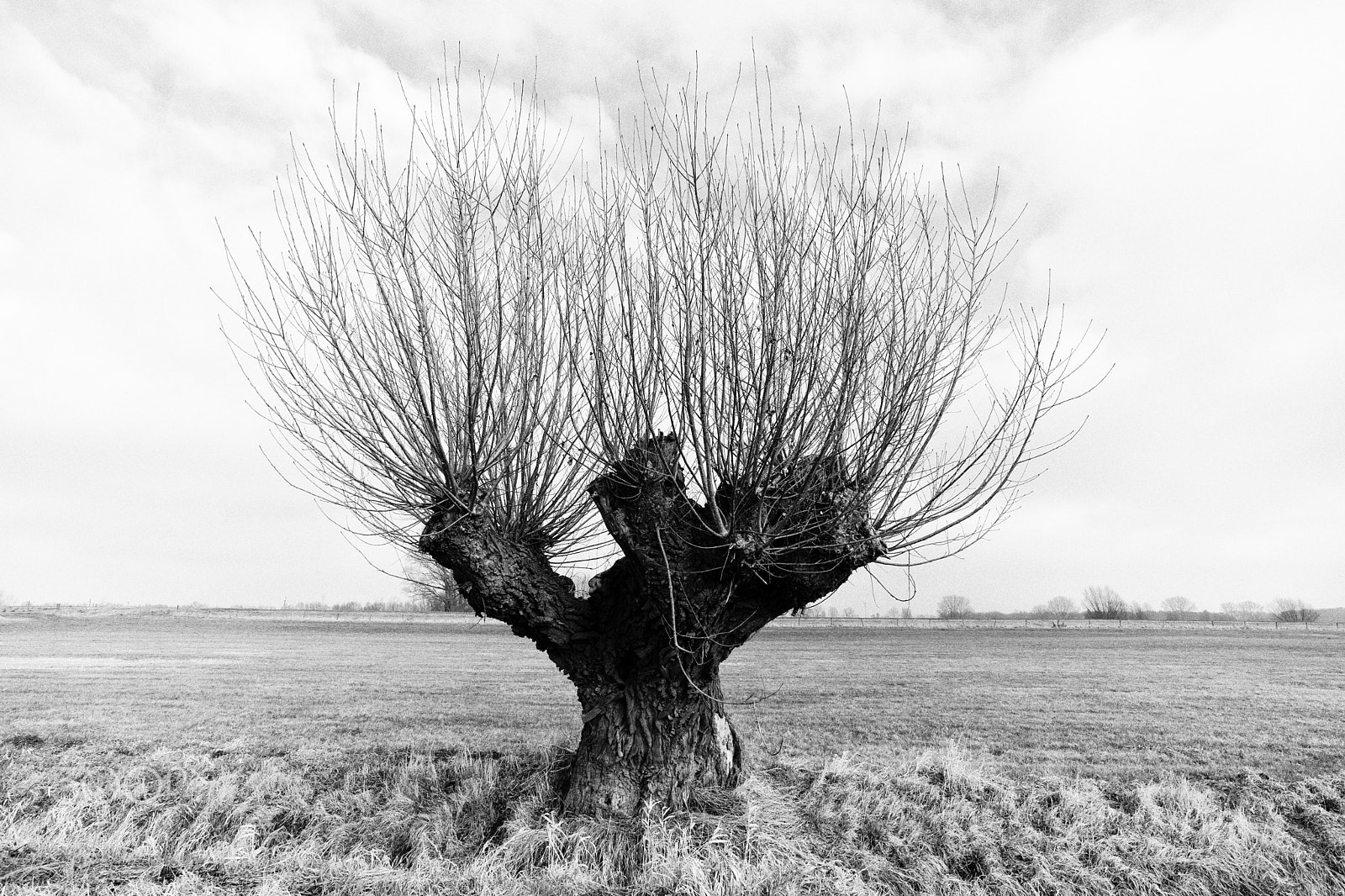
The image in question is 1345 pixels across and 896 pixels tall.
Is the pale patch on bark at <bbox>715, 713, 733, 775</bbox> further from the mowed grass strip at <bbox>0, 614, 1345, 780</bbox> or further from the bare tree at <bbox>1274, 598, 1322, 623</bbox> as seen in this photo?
the bare tree at <bbox>1274, 598, 1322, 623</bbox>

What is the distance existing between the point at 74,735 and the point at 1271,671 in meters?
25.8

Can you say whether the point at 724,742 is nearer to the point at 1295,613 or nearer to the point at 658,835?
the point at 658,835

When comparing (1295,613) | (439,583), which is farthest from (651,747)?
(1295,613)

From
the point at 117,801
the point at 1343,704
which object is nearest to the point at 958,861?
the point at 117,801

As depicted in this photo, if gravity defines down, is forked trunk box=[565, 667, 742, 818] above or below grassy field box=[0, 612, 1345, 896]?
above

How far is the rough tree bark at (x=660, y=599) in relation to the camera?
17.1 feet

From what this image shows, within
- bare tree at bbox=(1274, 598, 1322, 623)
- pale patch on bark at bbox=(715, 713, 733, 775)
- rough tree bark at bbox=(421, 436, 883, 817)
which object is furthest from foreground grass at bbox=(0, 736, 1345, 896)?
bare tree at bbox=(1274, 598, 1322, 623)

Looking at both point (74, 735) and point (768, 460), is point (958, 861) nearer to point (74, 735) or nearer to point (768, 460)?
point (768, 460)

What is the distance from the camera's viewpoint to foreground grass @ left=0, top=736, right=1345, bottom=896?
4.75m

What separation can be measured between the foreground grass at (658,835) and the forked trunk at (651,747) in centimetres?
23

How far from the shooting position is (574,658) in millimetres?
6184

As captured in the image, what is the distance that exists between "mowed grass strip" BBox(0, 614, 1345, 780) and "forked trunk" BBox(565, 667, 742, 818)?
193 cm

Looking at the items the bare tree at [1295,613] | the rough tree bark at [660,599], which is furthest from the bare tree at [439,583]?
the bare tree at [1295,613]

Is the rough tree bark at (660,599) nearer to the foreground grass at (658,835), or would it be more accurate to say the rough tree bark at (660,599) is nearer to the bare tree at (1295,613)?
the foreground grass at (658,835)
